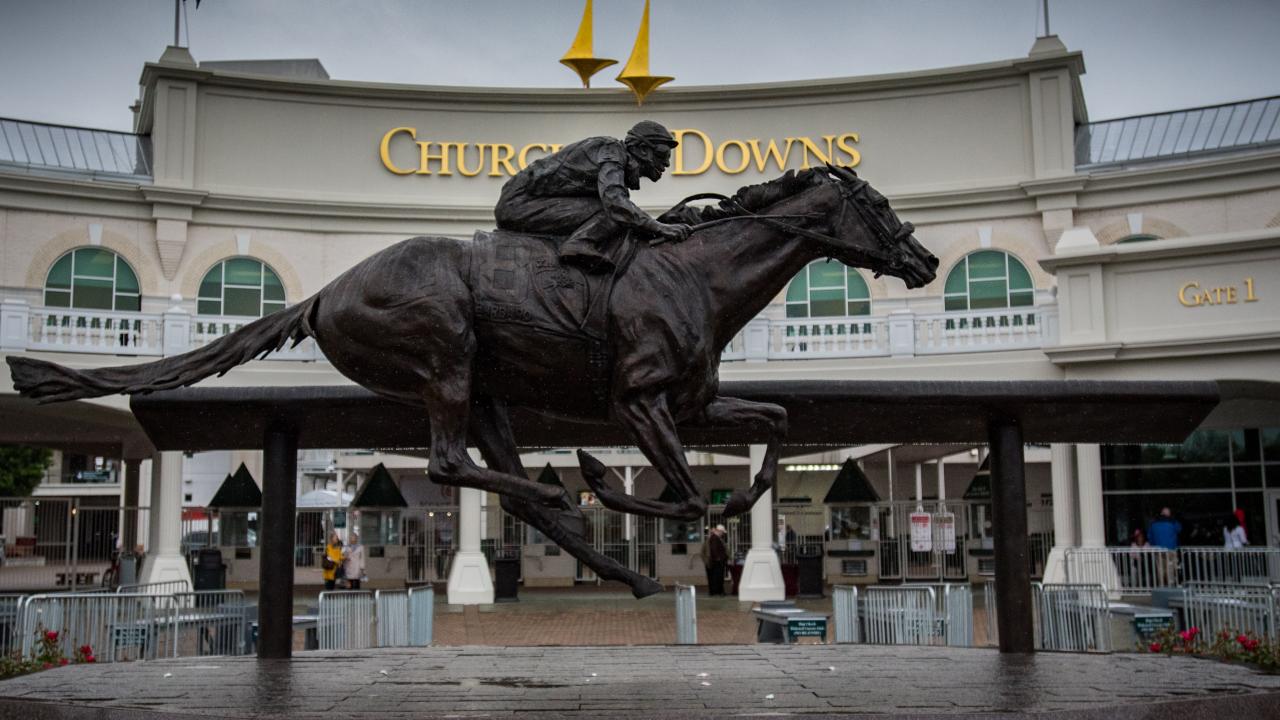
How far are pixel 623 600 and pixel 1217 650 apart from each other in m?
17.9

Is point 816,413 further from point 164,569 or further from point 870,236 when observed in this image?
point 164,569

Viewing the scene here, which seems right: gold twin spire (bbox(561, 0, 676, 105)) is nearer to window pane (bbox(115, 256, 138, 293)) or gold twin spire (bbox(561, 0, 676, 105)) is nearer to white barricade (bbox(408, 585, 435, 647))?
white barricade (bbox(408, 585, 435, 647))

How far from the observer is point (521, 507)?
21.4 ft

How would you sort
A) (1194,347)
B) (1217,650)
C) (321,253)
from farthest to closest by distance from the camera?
(321,253), (1194,347), (1217,650)

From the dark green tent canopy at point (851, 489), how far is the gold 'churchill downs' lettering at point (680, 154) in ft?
26.0

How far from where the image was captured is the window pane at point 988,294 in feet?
99.8

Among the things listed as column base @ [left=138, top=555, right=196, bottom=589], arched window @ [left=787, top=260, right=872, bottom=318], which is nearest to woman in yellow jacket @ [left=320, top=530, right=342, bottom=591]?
column base @ [left=138, top=555, right=196, bottom=589]

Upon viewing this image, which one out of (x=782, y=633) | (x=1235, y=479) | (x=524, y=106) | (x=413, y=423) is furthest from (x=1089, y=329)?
(x=413, y=423)

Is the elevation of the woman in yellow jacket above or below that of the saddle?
below

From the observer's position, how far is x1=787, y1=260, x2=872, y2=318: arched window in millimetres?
31375

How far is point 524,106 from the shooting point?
3222 cm

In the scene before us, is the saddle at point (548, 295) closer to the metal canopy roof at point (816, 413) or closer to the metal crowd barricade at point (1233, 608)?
the metal canopy roof at point (816, 413)

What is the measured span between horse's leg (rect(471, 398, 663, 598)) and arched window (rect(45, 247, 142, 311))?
2506 centimetres

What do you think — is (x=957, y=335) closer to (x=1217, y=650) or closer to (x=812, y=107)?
(x=812, y=107)
